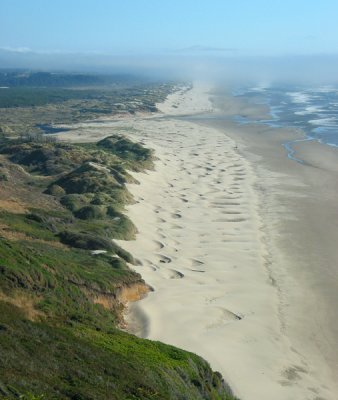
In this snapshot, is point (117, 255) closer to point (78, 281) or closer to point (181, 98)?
point (78, 281)

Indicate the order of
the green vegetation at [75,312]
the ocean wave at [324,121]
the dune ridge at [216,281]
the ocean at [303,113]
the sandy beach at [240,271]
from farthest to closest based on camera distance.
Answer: the ocean wave at [324,121], the ocean at [303,113], the sandy beach at [240,271], the dune ridge at [216,281], the green vegetation at [75,312]

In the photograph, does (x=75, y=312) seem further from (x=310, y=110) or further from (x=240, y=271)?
(x=310, y=110)

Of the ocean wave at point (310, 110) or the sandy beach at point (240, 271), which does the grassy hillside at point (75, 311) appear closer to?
the sandy beach at point (240, 271)

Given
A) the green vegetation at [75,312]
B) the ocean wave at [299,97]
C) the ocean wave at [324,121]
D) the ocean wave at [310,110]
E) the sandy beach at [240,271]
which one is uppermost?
the green vegetation at [75,312]

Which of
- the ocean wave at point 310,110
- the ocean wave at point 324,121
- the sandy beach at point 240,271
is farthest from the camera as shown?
the ocean wave at point 310,110

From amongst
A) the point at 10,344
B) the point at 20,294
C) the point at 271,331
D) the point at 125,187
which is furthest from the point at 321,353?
the point at 125,187

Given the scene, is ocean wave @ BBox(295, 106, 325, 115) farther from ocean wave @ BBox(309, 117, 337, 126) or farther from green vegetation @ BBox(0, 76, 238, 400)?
green vegetation @ BBox(0, 76, 238, 400)

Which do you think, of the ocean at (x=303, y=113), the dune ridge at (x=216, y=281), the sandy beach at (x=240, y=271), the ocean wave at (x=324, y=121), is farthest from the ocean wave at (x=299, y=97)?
the dune ridge at (x=216, y=281)
